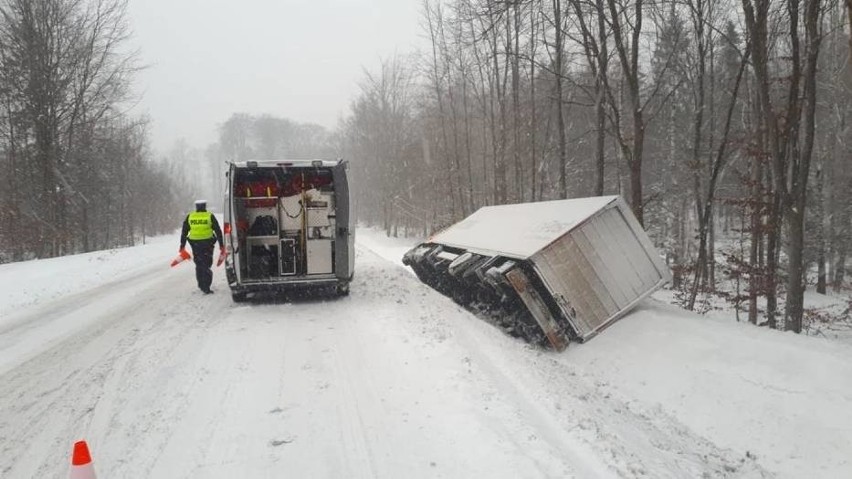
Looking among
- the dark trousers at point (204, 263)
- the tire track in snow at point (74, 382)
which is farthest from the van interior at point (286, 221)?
the tire track in snow at point (74, 382)

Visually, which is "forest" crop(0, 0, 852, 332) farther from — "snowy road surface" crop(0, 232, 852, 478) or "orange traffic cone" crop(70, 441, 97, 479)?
"orange traffic cone" crop(70, 441, 97, 479)

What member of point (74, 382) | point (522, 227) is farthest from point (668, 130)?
point (74, 382)

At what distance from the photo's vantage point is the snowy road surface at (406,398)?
3.59 m

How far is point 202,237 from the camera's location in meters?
9.51

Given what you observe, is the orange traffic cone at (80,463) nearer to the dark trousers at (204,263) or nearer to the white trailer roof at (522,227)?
the white trailer roof at (522,227)

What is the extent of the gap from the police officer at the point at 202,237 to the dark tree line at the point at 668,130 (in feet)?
19.7

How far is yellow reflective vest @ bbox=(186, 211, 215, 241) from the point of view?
945 cm

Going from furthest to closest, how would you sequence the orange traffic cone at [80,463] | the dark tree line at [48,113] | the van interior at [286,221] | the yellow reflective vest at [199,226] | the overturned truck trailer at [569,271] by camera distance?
the dark tree line at [48,113] → the yellow reflective vest at [199,226] → the van interior at [286,221] → the overturned truck trailer at [569,271] → the orange traffic cone at [80,463]

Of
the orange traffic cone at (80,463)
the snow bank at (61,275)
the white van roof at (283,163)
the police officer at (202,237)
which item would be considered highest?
the white van roof at (283,163)

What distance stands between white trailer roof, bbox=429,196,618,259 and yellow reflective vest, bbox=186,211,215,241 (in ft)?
16.1

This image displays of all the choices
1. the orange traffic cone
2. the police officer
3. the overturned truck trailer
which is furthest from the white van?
the orange traffic cone

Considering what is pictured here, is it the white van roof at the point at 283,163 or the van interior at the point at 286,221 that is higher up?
the white van roof at the point at 283,163

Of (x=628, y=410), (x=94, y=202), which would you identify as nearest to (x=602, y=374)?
(x=628, y=410)

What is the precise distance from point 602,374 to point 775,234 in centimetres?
613
